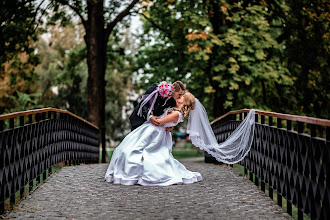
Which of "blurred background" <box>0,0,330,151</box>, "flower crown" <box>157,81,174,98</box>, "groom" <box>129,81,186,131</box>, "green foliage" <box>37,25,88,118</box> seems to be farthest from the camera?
"green foliage" <box>37,25,88,118</box>

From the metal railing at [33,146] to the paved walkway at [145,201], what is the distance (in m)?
0.30

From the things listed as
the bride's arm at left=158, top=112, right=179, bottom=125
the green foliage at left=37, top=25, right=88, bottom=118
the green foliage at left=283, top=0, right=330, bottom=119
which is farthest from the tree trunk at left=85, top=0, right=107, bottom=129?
the green foliage at left=37, top=25, right=88, bottom=118

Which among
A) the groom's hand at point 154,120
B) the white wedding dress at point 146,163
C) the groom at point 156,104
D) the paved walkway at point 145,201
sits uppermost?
the groom at point 156,104

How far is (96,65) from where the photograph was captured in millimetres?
18375

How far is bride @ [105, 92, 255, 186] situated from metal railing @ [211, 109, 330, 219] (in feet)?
1.51

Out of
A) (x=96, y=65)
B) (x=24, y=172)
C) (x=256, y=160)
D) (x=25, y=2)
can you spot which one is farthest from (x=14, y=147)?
(x=25, y=2)

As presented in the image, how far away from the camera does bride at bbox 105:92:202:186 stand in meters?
8.41

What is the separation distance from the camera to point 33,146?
7852mm

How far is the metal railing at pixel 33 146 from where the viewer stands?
249 inches

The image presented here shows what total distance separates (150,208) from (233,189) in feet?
6.61

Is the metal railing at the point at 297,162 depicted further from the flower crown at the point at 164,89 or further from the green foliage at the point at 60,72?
the green foliage at the point at 60,72

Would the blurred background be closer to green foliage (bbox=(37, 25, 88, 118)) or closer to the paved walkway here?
the paved walkway

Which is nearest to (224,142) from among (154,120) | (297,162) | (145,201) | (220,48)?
(154,120)

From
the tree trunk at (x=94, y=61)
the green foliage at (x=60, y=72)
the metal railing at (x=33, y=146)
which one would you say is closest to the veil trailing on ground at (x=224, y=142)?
the metal railing at (x=33, y=146)
